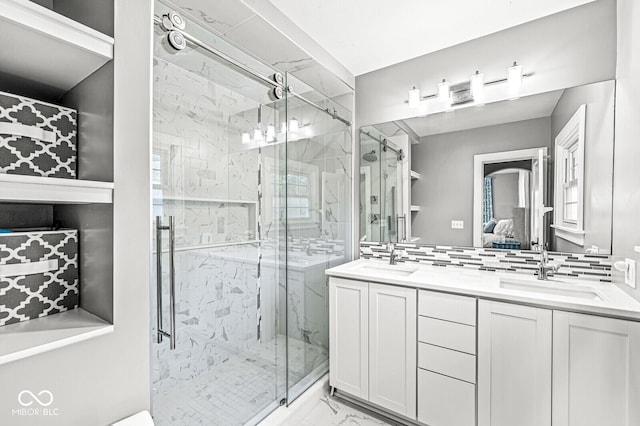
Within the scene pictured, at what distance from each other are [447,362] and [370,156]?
1.62 m

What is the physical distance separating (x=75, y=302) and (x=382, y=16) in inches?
82.8

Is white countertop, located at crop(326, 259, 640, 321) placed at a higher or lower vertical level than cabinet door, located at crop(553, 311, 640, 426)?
higher

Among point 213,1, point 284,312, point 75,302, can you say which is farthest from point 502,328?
point 213,1

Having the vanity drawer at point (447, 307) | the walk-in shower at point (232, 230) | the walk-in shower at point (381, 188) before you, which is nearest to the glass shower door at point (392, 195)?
the walk-in shower at point (381, 188)

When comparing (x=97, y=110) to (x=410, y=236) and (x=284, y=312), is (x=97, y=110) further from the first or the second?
(x=410, y=236)

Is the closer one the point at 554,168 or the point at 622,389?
the point at 622,389

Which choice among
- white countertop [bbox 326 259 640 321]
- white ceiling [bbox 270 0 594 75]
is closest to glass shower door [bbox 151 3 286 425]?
white ceiling [bbox 270 0 594 75]

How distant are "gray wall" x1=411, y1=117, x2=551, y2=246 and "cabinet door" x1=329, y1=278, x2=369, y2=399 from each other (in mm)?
729

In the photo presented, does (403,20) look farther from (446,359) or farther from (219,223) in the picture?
(446,359)

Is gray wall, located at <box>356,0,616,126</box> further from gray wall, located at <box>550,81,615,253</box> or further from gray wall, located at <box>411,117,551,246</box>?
gray wall, located at <box>411,117,551,246</box>

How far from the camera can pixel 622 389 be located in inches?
50.3

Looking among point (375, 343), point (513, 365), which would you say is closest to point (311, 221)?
point (375, 343)

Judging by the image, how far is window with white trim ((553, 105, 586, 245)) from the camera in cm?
174

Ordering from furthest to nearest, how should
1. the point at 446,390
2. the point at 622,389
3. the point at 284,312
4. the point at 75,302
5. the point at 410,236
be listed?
the point at 410,236 < the point at 284,312 < the point at 446,390 < the point at 622,389 < the point at 75,302
